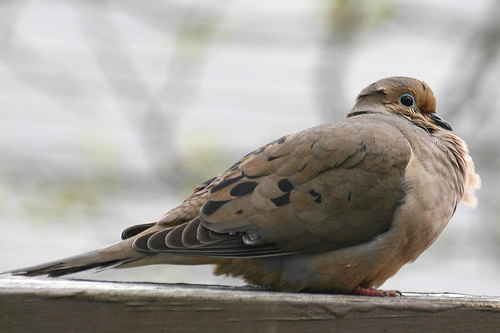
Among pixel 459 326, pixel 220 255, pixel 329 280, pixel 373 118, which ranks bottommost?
pixel 459 326

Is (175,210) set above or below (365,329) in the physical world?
above

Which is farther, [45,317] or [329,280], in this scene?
[329,280]

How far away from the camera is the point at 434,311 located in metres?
1.87

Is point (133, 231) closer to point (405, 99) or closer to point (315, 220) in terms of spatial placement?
point (315, 220)

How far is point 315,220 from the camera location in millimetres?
2391

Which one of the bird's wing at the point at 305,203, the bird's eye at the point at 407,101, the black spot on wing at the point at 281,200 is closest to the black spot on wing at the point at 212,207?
the bird's wing at the point at 305,203

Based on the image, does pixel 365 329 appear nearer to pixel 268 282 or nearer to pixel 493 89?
pixel 268 282

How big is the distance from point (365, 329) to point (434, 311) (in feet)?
0.64

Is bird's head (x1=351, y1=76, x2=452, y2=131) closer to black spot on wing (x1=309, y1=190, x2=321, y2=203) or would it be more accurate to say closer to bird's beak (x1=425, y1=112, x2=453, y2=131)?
bird's beak (x1=425, y1=112, x2=453, y2=131)

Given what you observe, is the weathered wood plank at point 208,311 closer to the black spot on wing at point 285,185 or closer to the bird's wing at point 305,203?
the bird's wing at point 305,203

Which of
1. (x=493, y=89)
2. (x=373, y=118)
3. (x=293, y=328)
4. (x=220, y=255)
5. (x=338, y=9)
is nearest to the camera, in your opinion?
(x=293, y=328)

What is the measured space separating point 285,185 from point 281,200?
0.20 ft

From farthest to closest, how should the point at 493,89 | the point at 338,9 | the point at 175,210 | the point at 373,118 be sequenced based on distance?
the point at 493,89, the point at 338,9, the point at 373,118, the point at 175,210

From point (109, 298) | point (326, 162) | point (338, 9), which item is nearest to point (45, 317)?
point (109, 298)
